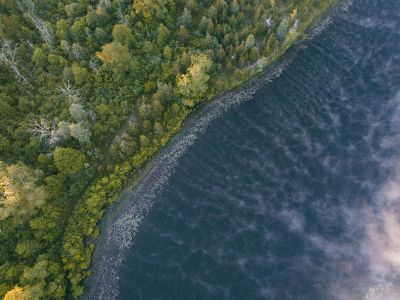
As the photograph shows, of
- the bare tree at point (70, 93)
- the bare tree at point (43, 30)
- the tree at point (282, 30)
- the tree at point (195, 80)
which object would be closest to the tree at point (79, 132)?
the bare tree at point (70, 93)

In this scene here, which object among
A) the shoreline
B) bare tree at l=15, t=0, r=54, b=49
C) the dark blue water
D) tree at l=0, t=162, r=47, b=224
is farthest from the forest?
the dark blue water

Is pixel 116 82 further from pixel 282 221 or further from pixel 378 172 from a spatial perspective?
pixel 378 172

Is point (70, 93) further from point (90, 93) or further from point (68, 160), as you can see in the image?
point (68, 160)

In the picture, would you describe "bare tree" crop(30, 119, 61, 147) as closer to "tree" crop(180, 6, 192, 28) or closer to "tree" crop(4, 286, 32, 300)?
"tree" crop(4, 286, 32, 300)

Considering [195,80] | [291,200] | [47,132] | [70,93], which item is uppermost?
[70,93]

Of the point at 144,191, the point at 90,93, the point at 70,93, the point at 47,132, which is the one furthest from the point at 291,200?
the point at 70,93

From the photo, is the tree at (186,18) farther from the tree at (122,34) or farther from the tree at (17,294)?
the tree at (17,294)

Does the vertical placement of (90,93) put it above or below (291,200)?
above
